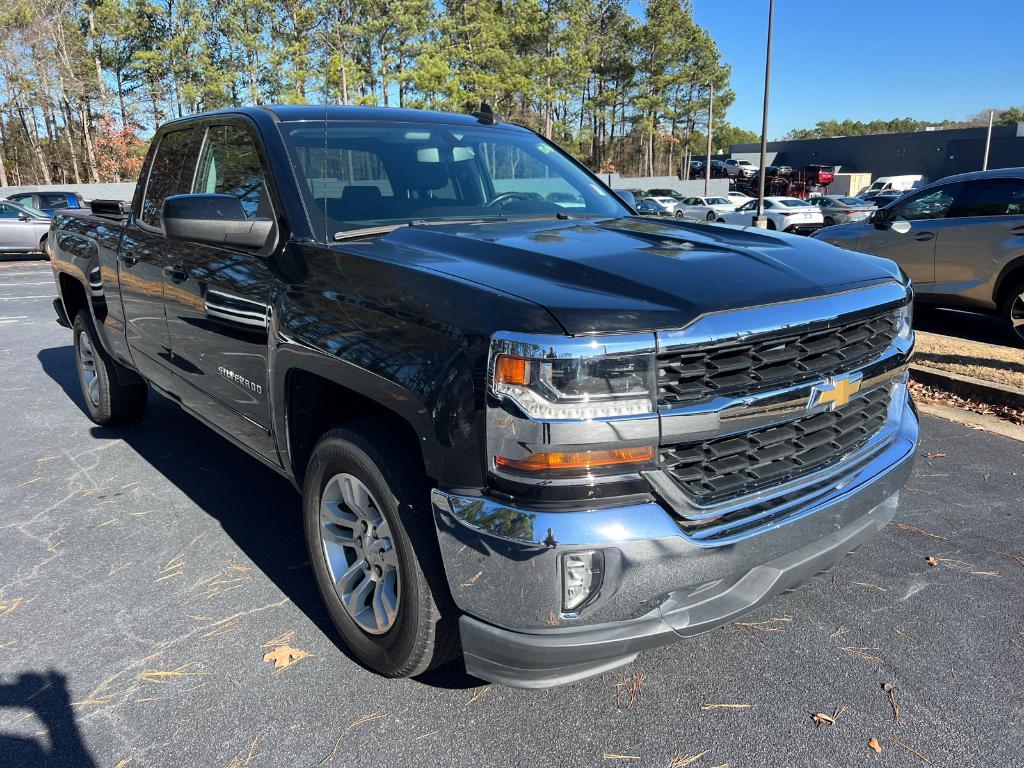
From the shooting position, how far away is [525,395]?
1.92 m

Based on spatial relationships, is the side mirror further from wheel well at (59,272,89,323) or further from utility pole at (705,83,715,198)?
utility pole at (705,83,715,198)

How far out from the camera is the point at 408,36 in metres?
39.9

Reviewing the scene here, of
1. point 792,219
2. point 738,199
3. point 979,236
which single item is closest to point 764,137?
point 792,219

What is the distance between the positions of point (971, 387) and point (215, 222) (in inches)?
217

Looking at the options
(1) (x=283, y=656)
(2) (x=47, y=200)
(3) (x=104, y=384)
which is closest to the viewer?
(1) (x=283, y=656)

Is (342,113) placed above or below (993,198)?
above

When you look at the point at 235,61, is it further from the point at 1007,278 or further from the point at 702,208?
the point at 1007,278

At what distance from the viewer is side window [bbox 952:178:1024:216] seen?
772cm

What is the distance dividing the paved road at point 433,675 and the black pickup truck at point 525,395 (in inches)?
11.1

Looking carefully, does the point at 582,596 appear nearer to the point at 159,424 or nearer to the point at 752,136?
the point at 159,424

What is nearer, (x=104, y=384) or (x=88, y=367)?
(x=104, y=384)

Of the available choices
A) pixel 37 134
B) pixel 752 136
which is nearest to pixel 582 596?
pixel 37 134

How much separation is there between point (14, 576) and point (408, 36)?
4116 centimetres

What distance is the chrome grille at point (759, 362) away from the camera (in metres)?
1.99
